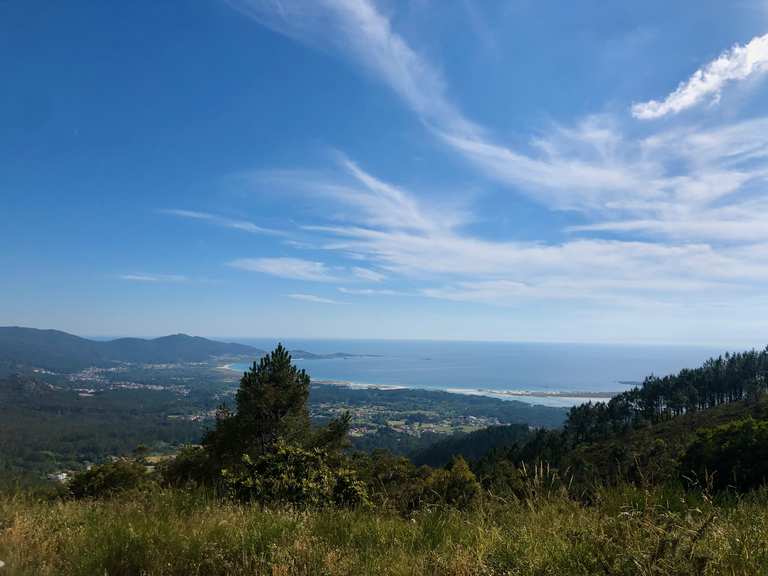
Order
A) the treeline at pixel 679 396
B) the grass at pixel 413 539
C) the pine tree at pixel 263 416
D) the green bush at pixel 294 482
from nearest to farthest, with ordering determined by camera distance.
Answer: the grass at pixel 413 539 → the green bush at pixel 294 482 → the pine tree at pixel 263 416 → the treeline at pixel 679 396

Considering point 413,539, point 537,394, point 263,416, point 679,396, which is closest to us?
point 413,539

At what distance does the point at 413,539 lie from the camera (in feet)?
10.0

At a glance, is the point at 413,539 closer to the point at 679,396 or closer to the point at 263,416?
the point at 263,416

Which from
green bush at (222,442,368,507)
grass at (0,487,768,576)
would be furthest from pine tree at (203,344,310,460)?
grass at (0,487,768,576)

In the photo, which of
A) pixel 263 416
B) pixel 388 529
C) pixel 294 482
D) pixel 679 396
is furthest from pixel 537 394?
pixel 388 529

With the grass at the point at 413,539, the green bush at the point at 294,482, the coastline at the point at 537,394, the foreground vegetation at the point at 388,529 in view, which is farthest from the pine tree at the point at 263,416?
the coastline at the point at 537,394

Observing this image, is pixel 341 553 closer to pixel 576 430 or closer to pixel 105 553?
pixel 105 553

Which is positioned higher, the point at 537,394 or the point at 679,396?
the point at 679,396

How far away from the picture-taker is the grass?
7.54 feet

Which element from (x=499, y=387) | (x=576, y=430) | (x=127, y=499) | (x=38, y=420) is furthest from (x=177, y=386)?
(x=127, y=499)

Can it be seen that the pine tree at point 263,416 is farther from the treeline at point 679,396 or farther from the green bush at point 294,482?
Result: the treeline at point 679,396

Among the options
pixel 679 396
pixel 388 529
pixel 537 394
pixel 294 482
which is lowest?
pixel 537 394

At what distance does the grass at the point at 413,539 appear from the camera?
2.30 meters

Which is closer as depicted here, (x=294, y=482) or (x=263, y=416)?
(x=294, y=482)
